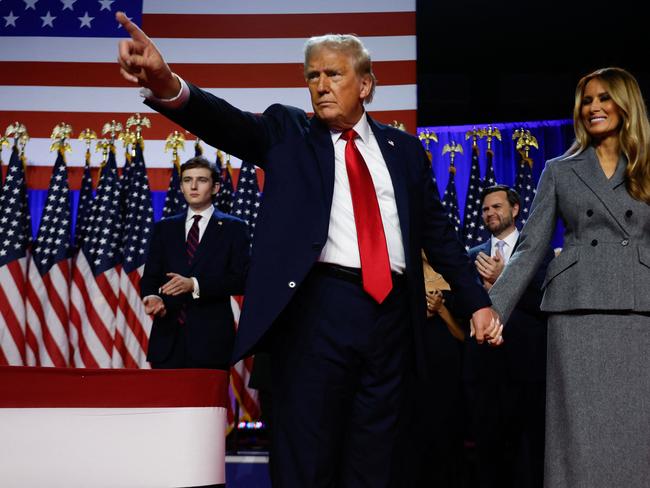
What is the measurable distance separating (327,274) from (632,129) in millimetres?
1248

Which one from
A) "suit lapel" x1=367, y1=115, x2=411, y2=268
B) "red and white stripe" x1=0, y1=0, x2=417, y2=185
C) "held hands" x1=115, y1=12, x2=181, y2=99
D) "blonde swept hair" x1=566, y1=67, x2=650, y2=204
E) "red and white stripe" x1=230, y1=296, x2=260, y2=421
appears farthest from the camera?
"red and white stripe" x1=0, y1=0, x2=417, y2=185

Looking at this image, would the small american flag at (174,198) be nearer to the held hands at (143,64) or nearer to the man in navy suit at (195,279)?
the man in navy suit at (195,279)

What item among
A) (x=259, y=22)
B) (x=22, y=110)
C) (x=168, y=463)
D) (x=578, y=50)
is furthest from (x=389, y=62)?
(x=168, y=463)

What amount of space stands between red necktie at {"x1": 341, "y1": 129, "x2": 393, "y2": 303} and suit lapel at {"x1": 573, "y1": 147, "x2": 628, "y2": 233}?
88 cm

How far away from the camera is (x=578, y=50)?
7711mm

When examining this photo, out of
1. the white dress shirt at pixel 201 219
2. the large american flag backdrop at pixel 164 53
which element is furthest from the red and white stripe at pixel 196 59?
the white dress shirt at pixel 201 219

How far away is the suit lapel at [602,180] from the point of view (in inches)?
99.8

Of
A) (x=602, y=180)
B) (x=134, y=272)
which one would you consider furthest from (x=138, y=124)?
(x=602, y=180)

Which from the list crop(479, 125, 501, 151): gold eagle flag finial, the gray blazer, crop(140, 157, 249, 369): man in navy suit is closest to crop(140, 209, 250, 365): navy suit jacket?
crop(140, 157, 249, 369): man in navy suit

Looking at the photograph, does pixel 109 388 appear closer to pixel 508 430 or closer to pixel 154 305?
pixel 154 305

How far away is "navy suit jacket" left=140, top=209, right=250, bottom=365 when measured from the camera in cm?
396

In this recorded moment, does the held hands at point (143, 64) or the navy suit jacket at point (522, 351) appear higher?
the held hands at point (143, 64)

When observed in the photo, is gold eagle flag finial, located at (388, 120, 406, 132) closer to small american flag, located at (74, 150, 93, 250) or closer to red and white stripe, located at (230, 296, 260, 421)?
red and white stripe, located at (230, 296, 260, 421)

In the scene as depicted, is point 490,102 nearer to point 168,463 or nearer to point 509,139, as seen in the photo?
point 509,139
